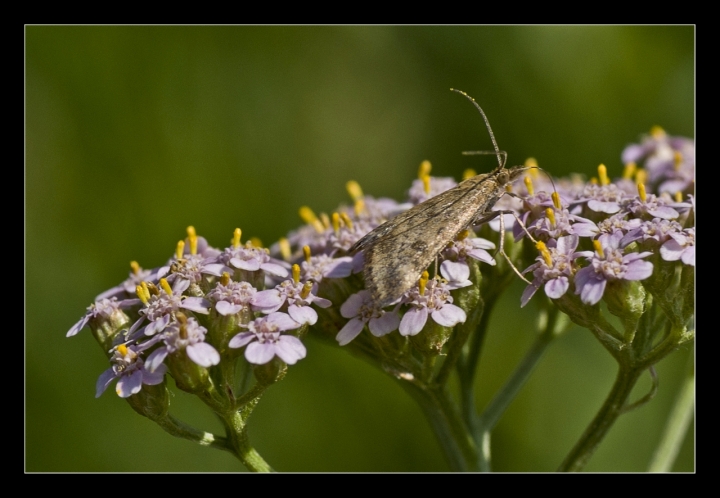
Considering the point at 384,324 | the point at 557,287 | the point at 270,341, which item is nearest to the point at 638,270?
the point at 557,287

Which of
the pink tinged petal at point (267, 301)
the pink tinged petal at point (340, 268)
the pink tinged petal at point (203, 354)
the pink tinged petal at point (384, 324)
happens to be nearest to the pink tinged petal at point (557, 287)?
the pink tinged petal at point (384, 324)

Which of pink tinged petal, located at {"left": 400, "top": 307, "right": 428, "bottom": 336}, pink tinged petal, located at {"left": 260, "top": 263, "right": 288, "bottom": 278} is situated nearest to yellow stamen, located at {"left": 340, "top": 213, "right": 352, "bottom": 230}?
pink tinged petal, located at {"left": 260, "top": 263, "right": 288, "bottom": 278}

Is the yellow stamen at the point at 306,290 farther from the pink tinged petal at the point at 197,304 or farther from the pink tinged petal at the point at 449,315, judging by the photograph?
the pink tinged petal at the point at 449,315

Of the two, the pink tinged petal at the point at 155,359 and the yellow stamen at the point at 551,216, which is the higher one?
the yellow stamen at the point at 551,216

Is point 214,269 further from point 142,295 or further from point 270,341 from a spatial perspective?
point 270,341

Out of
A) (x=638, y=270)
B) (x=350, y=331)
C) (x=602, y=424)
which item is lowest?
(x=602, y=424)

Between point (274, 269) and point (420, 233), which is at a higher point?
point (420, 233)

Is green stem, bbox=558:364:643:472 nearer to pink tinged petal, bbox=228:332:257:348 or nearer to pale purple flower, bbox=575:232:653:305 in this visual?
pale purple flower, bbox=575:232:653:305
